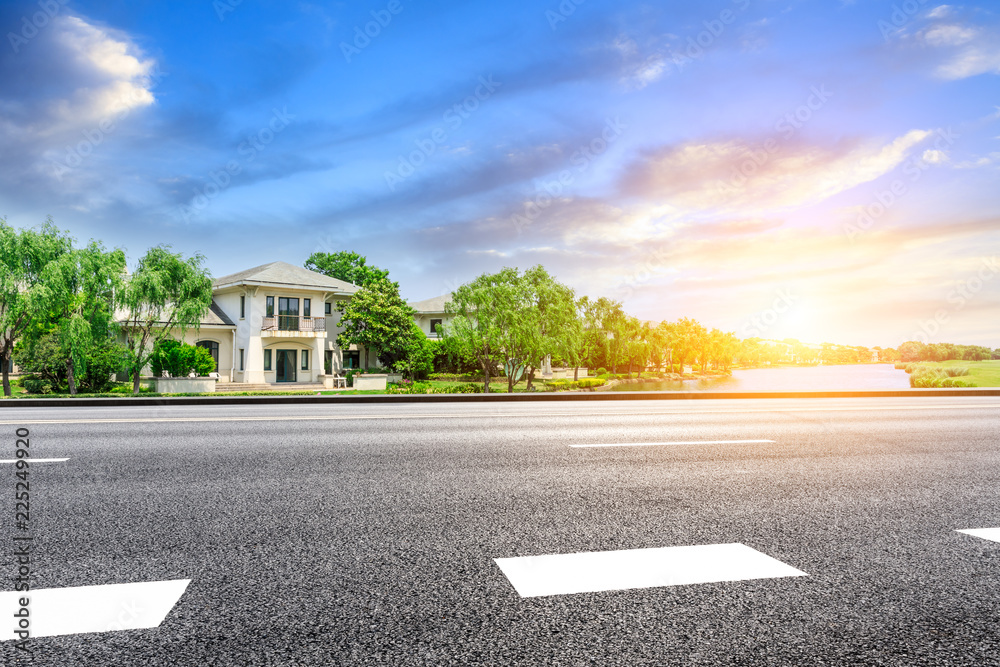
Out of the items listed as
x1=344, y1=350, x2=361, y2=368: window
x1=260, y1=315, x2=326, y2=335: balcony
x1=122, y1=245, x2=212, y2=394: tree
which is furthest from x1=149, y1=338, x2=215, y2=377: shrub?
x1=344, y1=350, x2=361, y2=368: window

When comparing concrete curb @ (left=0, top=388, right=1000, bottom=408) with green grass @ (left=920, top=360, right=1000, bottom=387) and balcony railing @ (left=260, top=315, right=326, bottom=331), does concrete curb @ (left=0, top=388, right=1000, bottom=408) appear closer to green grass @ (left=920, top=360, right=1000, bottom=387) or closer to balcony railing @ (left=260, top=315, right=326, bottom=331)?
green grass @ (left=920, top=360, right=1000, bottom=387)

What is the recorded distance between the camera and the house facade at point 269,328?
127 feet

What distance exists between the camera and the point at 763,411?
46.2 ft

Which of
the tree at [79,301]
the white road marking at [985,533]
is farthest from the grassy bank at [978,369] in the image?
the tree at [79,301]

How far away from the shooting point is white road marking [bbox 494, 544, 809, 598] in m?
3.17

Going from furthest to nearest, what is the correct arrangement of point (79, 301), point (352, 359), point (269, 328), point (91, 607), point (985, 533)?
point (352, 359)
point (269, 328)
point (79, 301)
point (985, 533)
point (91, 607)

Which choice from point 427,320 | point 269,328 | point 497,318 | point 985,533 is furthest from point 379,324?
point 985,533

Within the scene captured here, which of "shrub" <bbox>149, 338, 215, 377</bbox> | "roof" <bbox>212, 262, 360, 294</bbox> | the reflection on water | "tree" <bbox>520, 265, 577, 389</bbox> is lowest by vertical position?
the reflection on water

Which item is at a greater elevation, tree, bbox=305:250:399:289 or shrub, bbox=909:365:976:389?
tree, bbox=305:250:399:289

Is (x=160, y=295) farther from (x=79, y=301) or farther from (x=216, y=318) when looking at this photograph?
(x=216, y=318)

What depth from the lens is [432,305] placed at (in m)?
54.6

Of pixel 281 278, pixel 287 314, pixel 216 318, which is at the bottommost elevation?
pixel 216 318

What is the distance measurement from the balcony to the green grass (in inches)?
1413

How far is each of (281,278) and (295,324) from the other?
10.5ft
